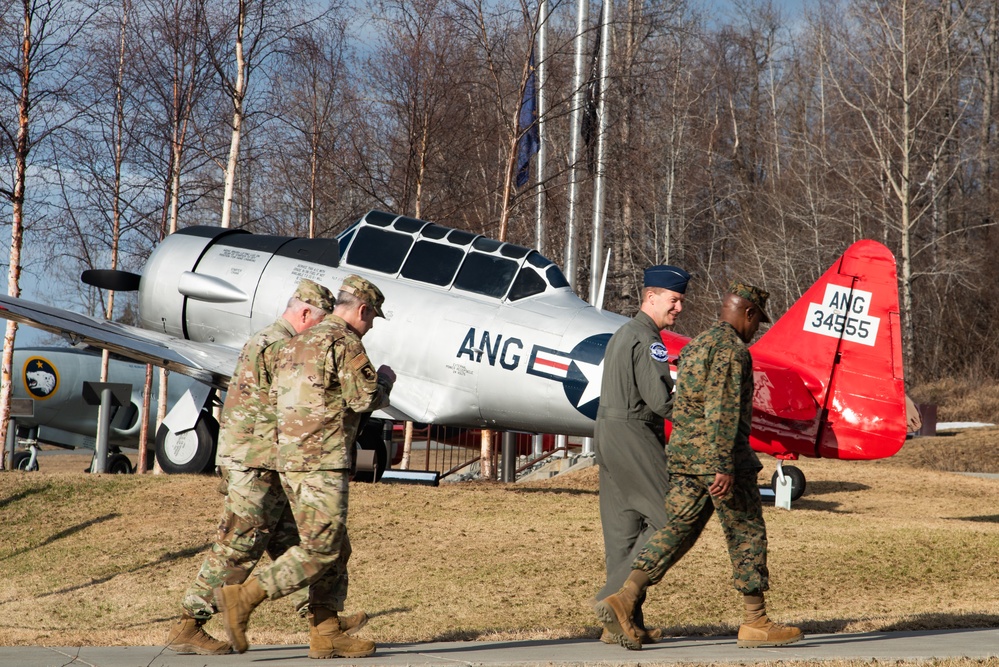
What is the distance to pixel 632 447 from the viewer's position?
5.67 metres

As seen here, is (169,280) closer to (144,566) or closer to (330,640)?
(144,566)

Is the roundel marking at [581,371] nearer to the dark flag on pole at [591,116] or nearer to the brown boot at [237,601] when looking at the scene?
the brown boot at [237,601]

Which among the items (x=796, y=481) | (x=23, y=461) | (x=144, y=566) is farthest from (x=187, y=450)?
(x=23, y=461)

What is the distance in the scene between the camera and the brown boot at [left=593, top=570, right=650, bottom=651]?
5.27m

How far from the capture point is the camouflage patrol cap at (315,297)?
212 inches

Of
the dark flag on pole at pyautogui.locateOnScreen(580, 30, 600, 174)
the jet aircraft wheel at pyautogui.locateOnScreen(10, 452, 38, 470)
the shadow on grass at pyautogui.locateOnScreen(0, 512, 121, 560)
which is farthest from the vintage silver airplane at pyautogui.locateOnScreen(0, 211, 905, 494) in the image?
the jet aircraft wheel at pyautogui.locateOnScreen(10, 452, 38, 470)

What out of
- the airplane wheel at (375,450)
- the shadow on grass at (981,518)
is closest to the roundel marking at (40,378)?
the airplane wheel at (375,450)

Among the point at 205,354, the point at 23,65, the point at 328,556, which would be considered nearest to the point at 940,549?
the point at 328,556

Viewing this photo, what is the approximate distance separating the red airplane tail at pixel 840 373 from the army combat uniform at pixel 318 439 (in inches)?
278

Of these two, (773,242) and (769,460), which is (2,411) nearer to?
(769,460)

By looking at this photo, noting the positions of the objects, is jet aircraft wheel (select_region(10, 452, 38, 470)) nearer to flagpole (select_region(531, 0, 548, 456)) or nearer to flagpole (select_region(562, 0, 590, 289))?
flagpole (select_region(531, 0, 548, 456))

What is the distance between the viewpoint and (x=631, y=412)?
18.8ft

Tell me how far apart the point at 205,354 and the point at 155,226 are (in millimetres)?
10883

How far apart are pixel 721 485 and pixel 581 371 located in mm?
5623
